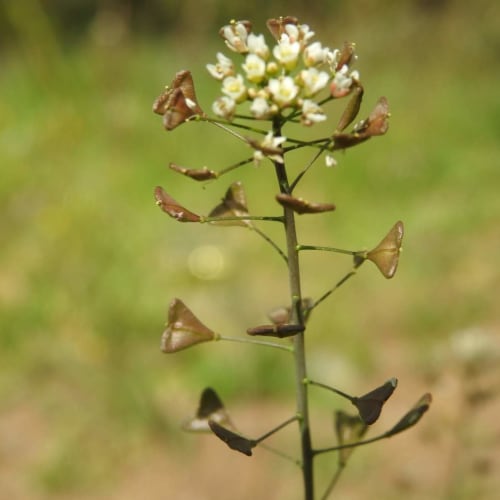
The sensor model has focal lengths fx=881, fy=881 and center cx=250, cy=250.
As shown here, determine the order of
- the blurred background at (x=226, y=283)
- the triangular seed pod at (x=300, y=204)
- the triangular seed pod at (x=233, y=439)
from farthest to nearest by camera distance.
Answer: the blurred background at (x=226, y=283)
the triangular seed pod at (x=233, y=439)
the triangular seed pod at (x=300, y=204)

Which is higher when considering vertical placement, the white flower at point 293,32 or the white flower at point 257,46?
the white flower at point 293,32

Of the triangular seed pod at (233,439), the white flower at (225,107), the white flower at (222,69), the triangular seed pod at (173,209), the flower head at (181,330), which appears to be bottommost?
the triangular seed pod at (233,439)

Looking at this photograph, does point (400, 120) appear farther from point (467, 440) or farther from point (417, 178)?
point (467, 440)

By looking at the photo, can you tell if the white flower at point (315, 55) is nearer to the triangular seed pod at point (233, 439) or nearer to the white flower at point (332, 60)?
the white flower at point (332, 60)

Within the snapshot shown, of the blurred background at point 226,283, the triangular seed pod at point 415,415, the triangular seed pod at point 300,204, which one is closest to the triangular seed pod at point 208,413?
the blurred background at point 226,283

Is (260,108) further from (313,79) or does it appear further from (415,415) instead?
(415,415)

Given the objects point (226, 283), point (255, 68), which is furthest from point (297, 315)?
point (226, 283)
